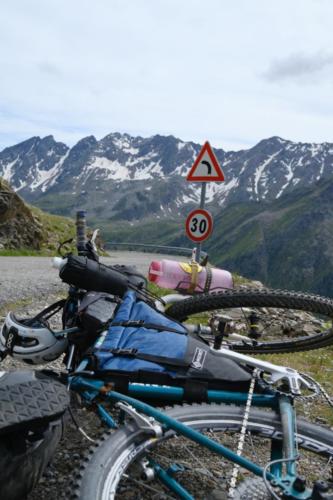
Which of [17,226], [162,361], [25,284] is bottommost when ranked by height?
[25,284]

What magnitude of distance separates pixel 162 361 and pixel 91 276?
127cm

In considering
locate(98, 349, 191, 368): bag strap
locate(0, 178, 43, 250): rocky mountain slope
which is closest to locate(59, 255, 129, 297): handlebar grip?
locate(98, 349, 191, 368): bag strap

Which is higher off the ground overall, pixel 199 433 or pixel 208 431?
pixel 199 433

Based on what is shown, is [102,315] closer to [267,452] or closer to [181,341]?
[181,341]

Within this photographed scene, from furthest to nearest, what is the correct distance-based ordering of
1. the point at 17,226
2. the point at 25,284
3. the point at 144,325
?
the point at 17,226, the point at 25,284, the point at 144,325

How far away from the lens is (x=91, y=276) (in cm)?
431

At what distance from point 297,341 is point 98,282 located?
2475 millimetres

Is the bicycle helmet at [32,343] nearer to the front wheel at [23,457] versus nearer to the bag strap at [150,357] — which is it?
the bag strap at [150,357]

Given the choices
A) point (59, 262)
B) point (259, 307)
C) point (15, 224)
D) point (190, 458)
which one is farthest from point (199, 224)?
point (15, 224)

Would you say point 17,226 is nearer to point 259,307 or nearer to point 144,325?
point 259,307

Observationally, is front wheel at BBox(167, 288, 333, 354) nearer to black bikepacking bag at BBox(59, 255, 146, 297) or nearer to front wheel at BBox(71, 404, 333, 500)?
black bikepacking bag at BBox(59, 255, 146, 297)

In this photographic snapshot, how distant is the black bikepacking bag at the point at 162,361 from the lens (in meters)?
3.27

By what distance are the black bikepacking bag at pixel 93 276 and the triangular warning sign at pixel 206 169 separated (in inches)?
260

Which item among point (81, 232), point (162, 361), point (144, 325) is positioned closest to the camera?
point (162, 361)
